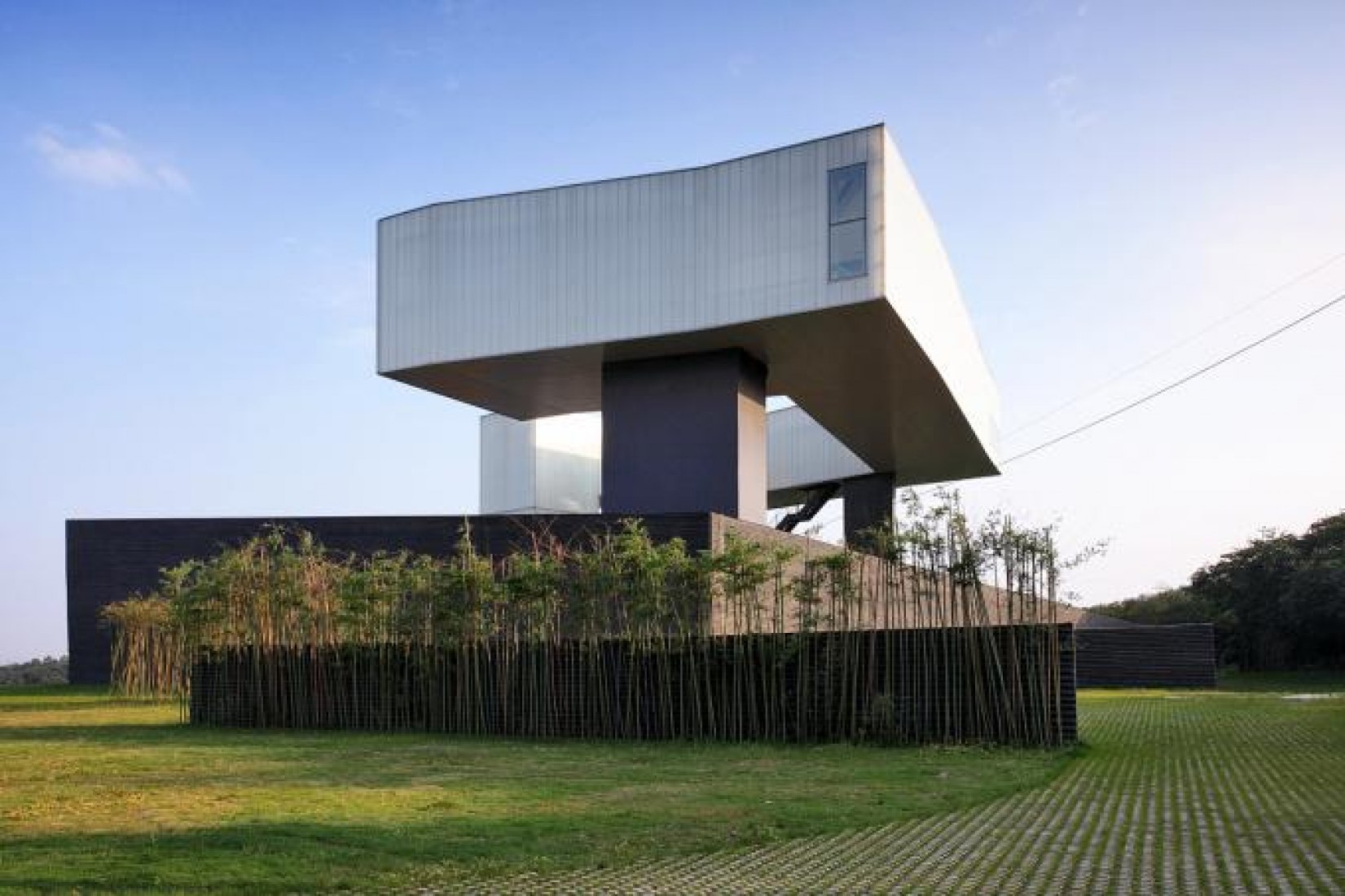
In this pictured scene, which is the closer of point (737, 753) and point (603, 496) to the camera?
point (737, 753)

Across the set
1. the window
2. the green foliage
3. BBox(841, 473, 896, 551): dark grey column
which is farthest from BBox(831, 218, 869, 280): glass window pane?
the green foliage

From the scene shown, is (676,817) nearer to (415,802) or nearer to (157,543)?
(415,802)

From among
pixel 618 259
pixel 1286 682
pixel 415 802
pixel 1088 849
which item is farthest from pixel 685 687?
pixel 1286 682

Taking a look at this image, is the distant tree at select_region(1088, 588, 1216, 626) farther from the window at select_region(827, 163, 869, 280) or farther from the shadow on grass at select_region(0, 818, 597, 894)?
the shadow on grass at select_region(0, 818, 597, 894)

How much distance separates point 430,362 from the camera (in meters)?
16.2

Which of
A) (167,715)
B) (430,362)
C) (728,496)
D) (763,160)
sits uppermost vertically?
(763,160)

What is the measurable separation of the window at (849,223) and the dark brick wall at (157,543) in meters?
4.93

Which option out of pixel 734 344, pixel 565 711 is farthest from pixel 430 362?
pixel 565 711

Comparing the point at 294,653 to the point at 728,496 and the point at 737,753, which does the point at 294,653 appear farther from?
the point at 728,496

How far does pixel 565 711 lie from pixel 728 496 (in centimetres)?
603

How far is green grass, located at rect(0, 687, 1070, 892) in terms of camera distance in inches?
165

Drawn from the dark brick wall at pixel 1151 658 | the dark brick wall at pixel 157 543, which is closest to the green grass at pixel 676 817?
the dark brick wall at pixel 157 543

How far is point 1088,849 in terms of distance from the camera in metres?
4.43

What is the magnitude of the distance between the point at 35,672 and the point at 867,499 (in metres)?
18.9
